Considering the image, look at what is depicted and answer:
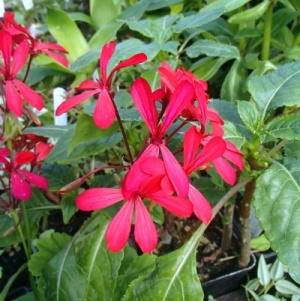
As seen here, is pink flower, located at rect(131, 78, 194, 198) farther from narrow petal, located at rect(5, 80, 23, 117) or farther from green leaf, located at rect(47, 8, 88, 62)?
green leaf, located at rect(47, 8, 88, 62)

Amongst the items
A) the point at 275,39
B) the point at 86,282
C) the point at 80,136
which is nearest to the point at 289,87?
the point at 80,136

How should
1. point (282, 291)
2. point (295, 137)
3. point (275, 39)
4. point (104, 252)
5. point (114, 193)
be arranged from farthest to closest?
point (275, 39) → point (282, 291) → point (104, 252) → point (295, 137) → point (114, 193)

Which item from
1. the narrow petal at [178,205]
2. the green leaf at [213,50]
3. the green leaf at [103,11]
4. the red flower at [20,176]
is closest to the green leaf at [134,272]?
the red flower at [20,176]

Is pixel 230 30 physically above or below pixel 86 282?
above

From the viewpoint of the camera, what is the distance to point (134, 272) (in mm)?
832

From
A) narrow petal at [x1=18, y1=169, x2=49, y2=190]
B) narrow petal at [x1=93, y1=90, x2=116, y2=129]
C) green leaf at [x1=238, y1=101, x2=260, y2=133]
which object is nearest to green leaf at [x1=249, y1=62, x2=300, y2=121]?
green leaf at [x1=238, y1=101, x2=260, y2=133]

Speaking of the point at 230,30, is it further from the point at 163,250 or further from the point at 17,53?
the point at 17,53

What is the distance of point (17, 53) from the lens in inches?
28.0

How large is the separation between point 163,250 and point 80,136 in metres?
0.45

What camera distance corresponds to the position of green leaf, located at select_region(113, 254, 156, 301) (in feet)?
2.70

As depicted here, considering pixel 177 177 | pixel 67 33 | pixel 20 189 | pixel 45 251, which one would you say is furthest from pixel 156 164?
pixel 67 33

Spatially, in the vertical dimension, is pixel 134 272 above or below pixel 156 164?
below

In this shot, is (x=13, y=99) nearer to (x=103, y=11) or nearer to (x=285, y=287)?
(x=285, y=287)

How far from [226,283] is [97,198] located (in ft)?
2.02
